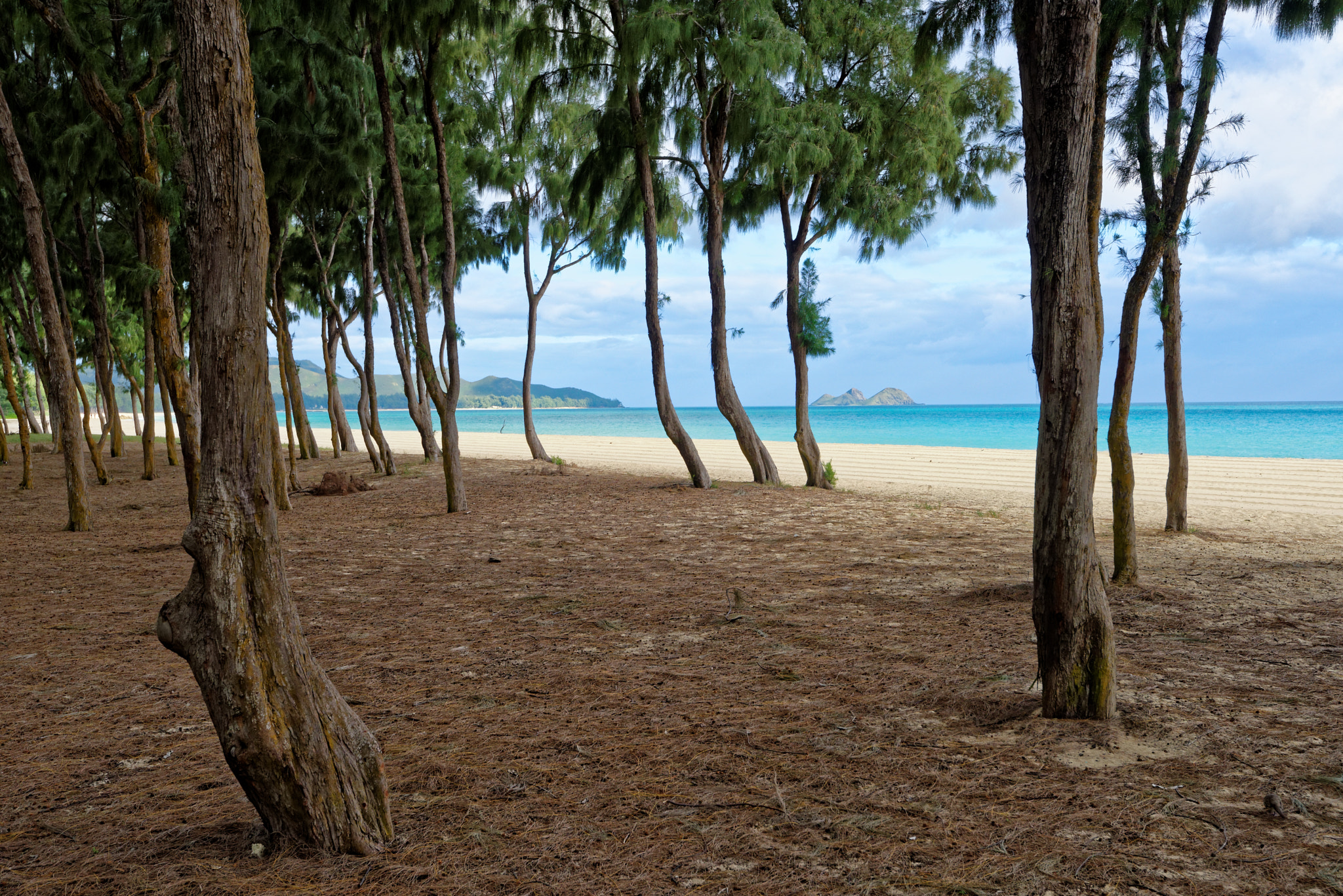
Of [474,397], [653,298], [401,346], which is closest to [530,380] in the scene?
[401,346]

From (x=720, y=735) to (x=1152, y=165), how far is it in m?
5.96

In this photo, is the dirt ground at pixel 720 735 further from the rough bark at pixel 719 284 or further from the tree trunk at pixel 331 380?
the tree trunk at pixel 331 380

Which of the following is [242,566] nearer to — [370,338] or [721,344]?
[721,344]

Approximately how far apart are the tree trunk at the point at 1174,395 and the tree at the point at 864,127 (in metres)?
4.56

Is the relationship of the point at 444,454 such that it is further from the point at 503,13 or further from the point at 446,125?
the point at 446,125

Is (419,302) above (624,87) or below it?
below

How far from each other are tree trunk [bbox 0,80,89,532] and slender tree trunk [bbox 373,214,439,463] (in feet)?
20.2

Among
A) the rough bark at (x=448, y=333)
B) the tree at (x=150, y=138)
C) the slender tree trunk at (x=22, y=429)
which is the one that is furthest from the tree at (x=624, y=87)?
the slender tree trunk at (x=22, y=429)

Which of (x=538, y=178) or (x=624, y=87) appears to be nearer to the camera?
(x=624, y=87)

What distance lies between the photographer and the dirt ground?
2.28 m

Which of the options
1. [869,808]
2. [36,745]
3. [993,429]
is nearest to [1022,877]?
[869,808]

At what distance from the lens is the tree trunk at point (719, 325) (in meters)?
12.5

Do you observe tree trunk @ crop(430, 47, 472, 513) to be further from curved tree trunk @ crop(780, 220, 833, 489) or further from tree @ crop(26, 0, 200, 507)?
curved tree trunk @ crop(780, 220, 833, 489)

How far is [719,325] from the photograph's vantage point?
12.9 m
